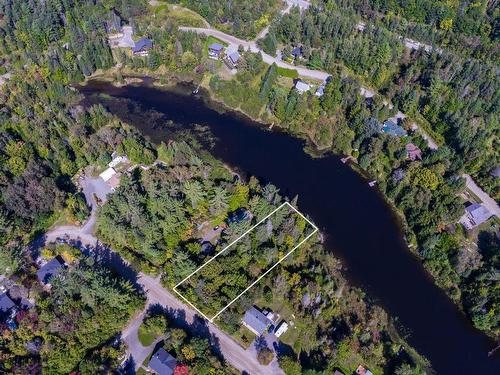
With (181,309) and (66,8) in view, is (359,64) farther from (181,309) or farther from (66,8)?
(66,8)

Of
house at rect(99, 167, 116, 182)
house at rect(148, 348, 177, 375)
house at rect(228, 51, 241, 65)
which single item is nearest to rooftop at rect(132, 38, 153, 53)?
house at rect(228, 51, 241, 65)

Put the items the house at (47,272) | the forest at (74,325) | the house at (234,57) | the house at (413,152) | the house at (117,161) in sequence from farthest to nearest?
the house at (234,57), the house at (413,152), the house at (117,161), the house at (47,272), the forest at (74,325)

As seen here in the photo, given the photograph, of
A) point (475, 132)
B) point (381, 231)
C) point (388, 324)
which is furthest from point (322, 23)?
point (388, 324)

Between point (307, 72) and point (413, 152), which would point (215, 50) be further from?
point (413, 152)

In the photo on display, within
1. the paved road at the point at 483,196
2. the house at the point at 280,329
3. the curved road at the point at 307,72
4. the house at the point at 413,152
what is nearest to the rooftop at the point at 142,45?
the curved road at the point at 307,72

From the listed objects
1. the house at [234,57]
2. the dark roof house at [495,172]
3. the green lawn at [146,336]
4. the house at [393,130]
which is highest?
the dark roof house at [495,172]

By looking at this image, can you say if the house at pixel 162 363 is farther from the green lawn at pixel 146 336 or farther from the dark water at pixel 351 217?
the dark water at pixel 351 217
